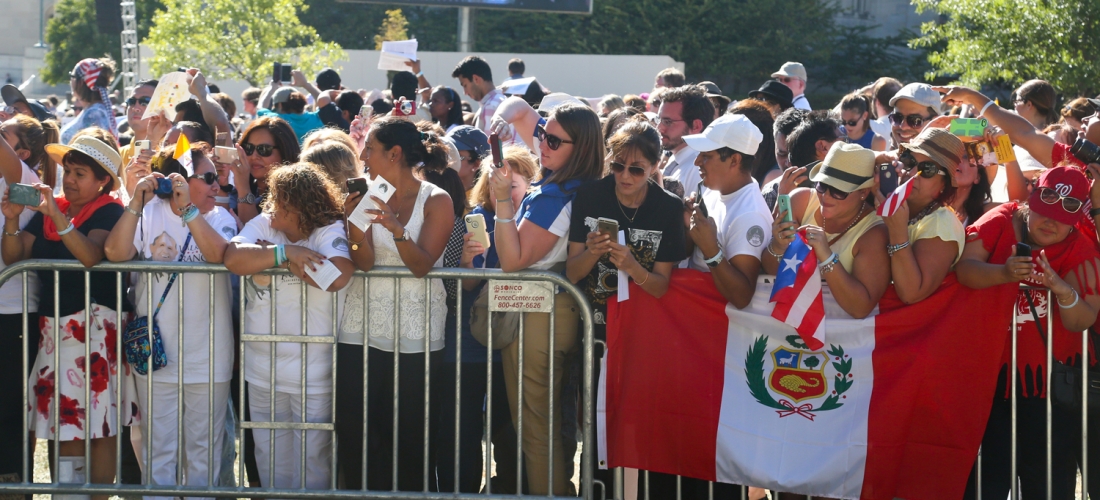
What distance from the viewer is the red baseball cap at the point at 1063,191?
424 centimetres

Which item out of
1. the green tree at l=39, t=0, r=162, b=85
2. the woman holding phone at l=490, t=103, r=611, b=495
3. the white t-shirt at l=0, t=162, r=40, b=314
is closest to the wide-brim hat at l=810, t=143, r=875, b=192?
the woman holding phone at l=490, t=103, r=611, b=495

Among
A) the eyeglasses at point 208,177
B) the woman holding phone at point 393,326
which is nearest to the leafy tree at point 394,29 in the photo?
the eyeglasses at point 208,177

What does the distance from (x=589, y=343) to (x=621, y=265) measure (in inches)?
15.1

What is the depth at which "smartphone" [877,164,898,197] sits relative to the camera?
442cm

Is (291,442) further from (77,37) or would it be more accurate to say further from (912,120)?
(77,37)

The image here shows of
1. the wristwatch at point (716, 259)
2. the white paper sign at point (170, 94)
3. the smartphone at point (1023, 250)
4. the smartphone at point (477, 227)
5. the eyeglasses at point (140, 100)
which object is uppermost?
the eyeglasses at point (140, 100)

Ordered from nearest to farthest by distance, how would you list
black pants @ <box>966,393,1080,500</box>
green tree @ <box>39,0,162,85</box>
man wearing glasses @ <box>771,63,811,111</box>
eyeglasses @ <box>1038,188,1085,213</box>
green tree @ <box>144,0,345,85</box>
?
eyeglasses @ <box>1038,188,1085,213</box> → black pants @ <box>966,393,1080,500</box> → man wearing glasses @ <box>771,63,811,111</box> → green tree @ <box>144,0,345,85</box> → green tree @ <box>39,0,162,85</box>

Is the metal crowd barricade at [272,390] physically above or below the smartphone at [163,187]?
below

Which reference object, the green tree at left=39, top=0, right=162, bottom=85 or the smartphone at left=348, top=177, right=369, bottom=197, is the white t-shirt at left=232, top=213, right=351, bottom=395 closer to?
the smartphone at left=348, top=177, right=369, bottom=197

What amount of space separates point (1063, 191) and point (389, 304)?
2.88 m

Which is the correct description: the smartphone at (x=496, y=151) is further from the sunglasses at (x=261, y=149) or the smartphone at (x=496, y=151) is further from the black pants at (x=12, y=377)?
the black pants at (x=12, y=377)

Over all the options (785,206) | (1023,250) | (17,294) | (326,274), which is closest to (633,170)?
(785,206)

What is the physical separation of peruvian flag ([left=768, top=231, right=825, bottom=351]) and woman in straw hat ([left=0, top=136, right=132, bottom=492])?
2.96 m

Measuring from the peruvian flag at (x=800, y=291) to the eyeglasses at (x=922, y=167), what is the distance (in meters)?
0.54
